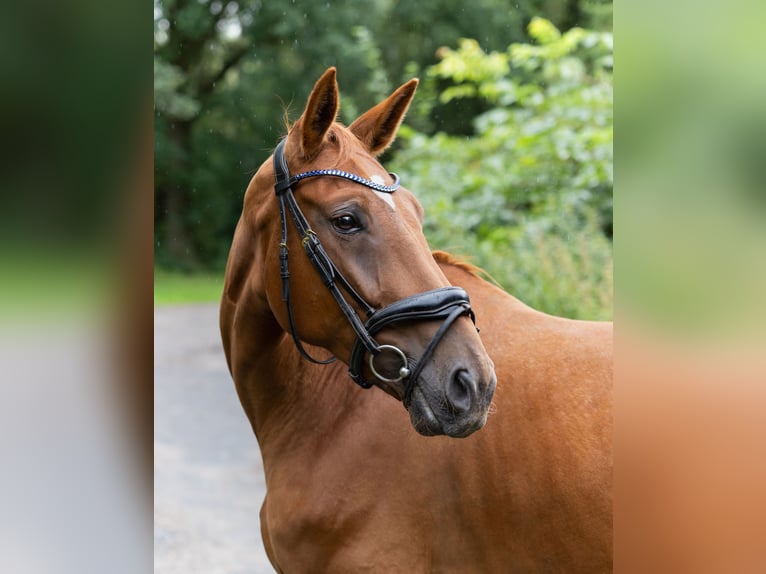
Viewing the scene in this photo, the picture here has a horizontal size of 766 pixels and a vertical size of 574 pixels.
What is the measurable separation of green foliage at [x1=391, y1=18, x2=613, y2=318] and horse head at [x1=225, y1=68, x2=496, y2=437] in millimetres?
3527

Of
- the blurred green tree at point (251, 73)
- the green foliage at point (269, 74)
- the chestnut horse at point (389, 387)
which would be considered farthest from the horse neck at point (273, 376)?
the blurred green tree at point (251, 73)

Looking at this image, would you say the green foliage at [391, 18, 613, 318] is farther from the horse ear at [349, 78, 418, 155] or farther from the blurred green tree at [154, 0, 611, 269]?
the blurred green tree at [154, 0, 611, 269]

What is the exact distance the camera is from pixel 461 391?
1.75m

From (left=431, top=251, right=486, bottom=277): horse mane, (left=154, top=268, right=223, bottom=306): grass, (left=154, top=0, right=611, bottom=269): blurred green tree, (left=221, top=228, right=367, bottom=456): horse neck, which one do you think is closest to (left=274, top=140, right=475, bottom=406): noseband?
(left=221, top=228, right=367, bottom=456): horse neck

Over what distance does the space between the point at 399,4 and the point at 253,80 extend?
3.87 m

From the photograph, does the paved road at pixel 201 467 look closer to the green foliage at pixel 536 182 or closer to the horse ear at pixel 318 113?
the green foliage at pixel 536 182

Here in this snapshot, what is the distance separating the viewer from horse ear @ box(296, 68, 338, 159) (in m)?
1.93

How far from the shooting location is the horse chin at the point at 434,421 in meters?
1.75

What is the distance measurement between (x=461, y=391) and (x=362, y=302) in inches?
13.7
